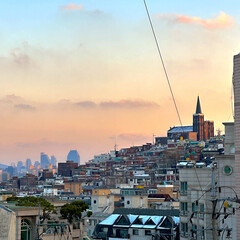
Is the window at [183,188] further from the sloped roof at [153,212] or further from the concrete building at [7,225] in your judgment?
the sloped roof at [153,212]

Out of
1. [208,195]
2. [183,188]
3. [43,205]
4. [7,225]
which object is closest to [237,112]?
[208,195]

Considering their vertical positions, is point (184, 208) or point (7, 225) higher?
point (184, 208)

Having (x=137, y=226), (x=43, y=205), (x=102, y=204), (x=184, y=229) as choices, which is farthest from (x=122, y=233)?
(x=102, y=204)

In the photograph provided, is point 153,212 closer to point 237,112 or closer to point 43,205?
point 43,205

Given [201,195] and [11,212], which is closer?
[11,212]

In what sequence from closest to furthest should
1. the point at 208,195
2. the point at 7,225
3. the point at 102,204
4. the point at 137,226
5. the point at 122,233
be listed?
1. the point at 7,225
2. the point at 208,195
3. the point at 137,226
4. the point at 122,233
5. the point at 102,204

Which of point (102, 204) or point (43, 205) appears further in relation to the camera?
point (102, 204)

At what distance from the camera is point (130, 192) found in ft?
534

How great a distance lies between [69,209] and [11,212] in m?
13.6

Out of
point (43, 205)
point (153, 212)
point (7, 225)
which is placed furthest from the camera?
point (153, 212)

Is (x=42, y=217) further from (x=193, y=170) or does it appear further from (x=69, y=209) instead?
(x=193, y=170)

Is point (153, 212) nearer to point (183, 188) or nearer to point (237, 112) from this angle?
point (183, 188)

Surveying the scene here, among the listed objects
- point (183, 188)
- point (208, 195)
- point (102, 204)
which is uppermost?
point (183, 188)

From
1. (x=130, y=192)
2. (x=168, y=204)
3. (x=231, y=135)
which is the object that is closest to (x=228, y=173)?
(x=231, y=135)
